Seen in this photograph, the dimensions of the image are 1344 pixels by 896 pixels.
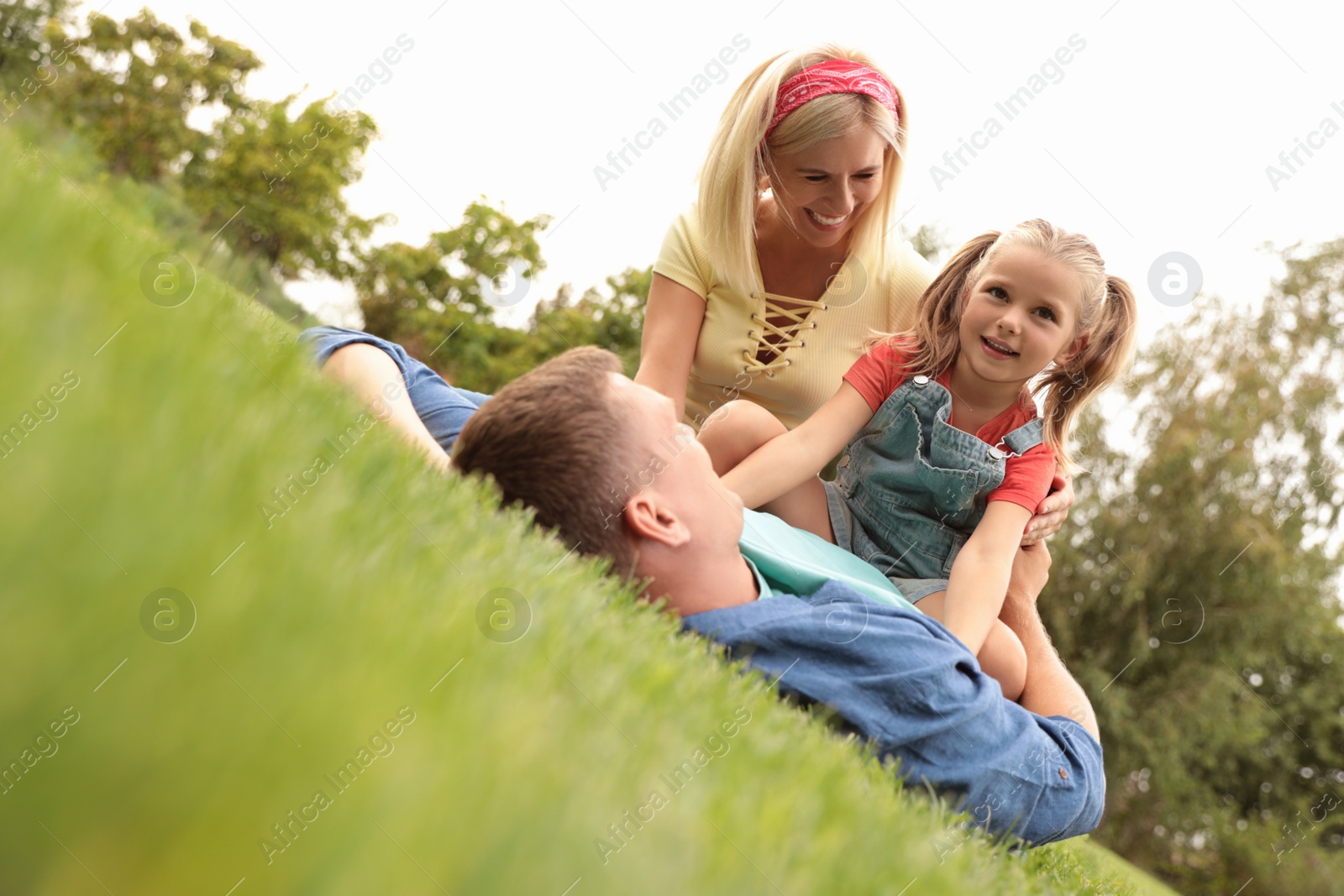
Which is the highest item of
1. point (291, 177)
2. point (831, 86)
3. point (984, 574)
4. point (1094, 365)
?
point (831, 86)

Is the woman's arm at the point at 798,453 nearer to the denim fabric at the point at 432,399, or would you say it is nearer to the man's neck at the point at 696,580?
the denim fabric at the point at 432,399

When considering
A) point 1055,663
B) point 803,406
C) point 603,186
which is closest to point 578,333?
point 603,186

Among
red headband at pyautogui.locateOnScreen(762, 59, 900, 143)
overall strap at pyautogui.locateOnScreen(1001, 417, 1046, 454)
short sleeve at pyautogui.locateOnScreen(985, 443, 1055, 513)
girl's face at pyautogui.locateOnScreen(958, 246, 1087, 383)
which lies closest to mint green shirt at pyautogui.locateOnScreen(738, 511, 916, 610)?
short sleeve at pyautogui.locateOnScreen(985, 443, 1055, 513)

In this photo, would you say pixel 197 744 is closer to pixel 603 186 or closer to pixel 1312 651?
pixel 603 186

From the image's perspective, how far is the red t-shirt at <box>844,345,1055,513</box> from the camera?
4.91 metres

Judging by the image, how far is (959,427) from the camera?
17.5 ft

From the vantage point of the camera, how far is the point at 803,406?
21.7ft

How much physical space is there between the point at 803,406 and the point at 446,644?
570 centimetres

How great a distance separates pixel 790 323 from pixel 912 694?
158 inches

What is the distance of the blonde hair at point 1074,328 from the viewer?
5.17 m

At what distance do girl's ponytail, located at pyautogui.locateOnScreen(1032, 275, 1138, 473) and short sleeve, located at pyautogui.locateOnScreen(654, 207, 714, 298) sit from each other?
2.27 meters

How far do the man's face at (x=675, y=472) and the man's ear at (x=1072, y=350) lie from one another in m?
2.74

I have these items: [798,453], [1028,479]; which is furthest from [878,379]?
[1028,479]

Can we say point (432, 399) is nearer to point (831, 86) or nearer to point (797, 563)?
point (797, 563)
